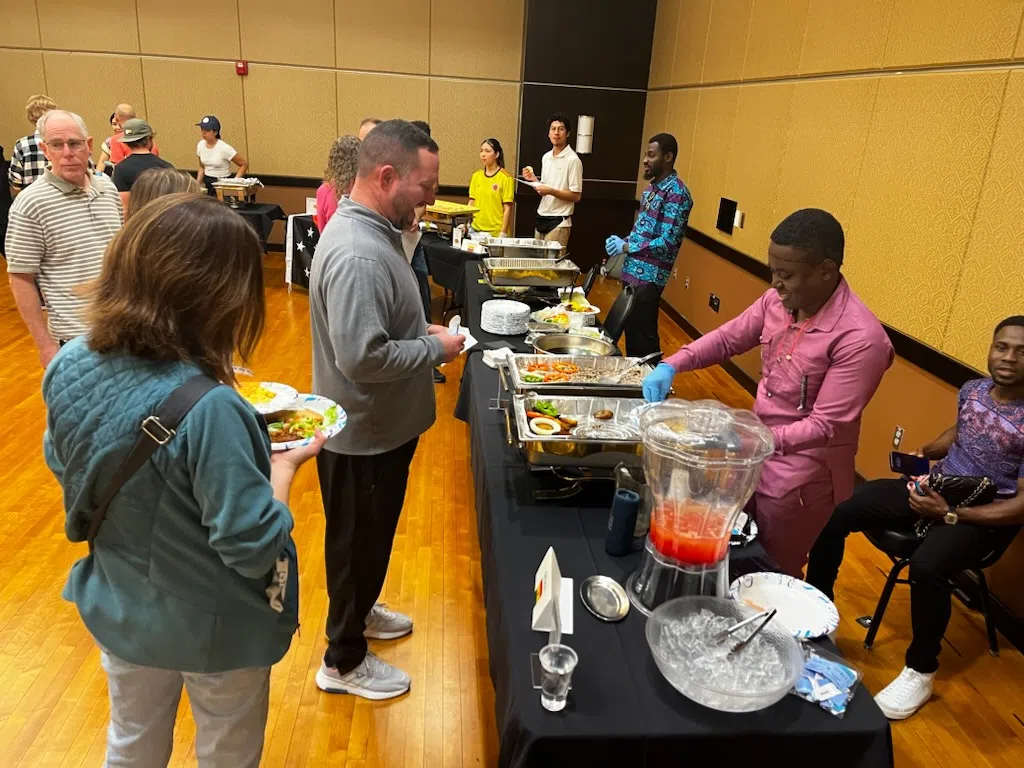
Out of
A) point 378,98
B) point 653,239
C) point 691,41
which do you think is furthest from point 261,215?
point 691,41

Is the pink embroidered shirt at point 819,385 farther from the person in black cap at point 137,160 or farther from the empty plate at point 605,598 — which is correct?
the person in black cap at point 137,160

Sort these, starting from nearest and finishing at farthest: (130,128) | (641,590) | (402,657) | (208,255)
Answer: (208,255) < (641,590) < (402,657) < (130,128)

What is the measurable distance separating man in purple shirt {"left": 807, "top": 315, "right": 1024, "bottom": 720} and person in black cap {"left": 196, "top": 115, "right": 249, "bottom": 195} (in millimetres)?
6618

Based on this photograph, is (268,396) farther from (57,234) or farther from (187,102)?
(187,102)

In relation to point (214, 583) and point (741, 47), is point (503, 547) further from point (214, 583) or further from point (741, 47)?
point (741, 47)

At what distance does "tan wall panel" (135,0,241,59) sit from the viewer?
6.84m

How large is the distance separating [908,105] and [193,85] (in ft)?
22.1

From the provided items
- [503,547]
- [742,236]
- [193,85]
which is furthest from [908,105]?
[193,85]

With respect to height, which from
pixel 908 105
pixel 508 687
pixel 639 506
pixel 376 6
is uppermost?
pixel 376 6

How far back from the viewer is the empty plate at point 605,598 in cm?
124

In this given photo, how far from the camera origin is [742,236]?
4762mm

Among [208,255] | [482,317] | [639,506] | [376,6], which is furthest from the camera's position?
[376,6]

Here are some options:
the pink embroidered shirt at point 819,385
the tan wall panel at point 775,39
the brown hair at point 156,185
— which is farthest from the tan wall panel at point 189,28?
the pink embroidered shirt at point 819,385

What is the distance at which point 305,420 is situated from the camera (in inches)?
59.7
